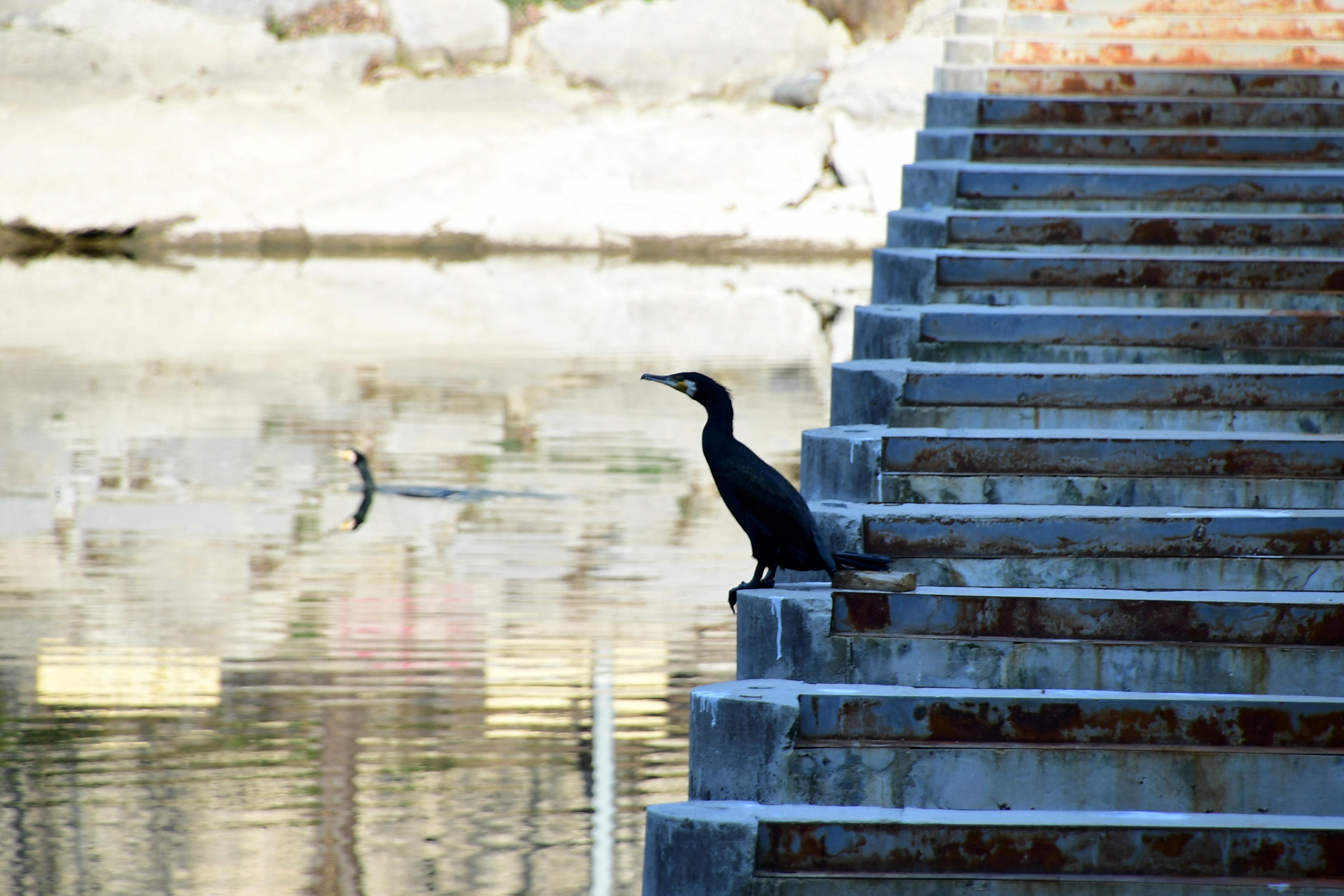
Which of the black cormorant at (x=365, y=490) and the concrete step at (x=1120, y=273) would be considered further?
the black cormorant at (x=365, y=490)

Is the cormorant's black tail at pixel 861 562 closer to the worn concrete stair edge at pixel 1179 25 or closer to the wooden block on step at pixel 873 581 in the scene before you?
the wooden block on step at pixel 873 581

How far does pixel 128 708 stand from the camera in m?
6.95

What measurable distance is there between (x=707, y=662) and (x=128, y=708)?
7.48 ft

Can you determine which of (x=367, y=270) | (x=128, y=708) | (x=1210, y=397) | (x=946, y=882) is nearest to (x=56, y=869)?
(x=128, y=708)

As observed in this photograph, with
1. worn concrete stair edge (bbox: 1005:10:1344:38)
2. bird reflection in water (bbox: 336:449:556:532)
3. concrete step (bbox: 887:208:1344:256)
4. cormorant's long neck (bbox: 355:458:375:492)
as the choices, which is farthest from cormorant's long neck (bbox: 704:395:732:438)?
cormorant's long neck (bbox: 355:458:375:492)

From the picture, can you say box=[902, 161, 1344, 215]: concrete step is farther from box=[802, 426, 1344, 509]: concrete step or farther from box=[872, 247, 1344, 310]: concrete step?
box=[802, 426, 1344, 509]: concrete step

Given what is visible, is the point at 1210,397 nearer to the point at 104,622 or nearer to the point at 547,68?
the point at 104,622

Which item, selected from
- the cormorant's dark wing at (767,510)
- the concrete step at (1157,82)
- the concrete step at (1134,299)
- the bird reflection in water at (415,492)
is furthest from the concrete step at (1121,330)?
the bird reflection in water at (415,492)

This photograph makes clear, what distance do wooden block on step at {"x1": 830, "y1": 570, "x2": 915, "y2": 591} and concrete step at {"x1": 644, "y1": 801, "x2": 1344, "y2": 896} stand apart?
80cm

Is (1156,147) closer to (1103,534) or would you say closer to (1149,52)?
(1149,52)

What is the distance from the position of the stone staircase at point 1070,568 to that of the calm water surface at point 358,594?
5.11 ft

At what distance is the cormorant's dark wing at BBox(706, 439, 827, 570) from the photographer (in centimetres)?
426

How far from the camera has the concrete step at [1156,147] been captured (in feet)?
24.1

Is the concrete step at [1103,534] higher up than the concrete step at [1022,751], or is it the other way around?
the concrete step at [1103,534]
